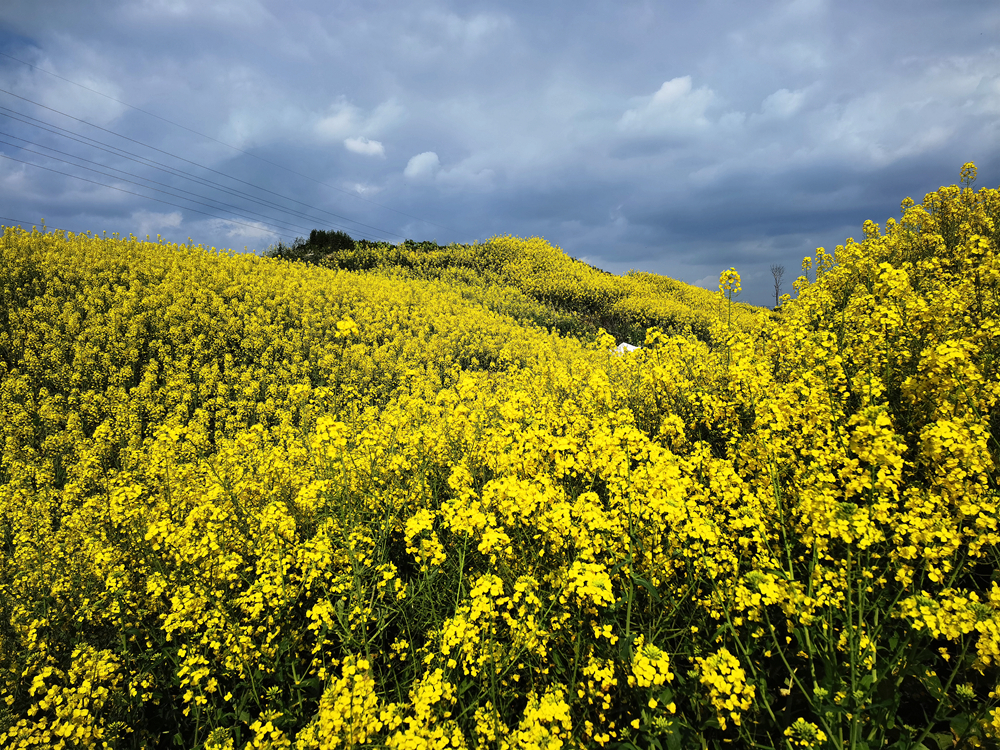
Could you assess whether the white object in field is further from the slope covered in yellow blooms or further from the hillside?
the slope covered in yellow blooms

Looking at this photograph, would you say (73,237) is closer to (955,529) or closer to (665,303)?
(955,529)

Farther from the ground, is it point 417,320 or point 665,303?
point 665,303

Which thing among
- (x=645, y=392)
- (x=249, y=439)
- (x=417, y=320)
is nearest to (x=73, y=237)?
(x=417, y=320)

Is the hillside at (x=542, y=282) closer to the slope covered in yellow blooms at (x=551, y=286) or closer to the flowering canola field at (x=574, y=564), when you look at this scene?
the slope covered in yellow blooms at (x=551, y=286)

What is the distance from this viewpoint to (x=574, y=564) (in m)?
2.46

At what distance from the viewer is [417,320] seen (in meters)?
15.0

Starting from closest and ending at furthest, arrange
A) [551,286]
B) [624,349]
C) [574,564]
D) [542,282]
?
[574,564]
[624,349]
[551,286]
[542,282]

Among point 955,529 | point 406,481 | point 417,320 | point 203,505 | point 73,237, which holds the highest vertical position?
point 73,237

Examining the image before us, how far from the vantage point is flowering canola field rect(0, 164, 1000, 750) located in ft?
7.59

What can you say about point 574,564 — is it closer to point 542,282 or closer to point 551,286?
point 551,286

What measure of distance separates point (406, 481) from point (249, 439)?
1.73 m

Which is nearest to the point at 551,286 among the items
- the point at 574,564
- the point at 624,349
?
the point at 624,349

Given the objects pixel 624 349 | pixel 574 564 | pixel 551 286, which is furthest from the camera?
pixel 551 286

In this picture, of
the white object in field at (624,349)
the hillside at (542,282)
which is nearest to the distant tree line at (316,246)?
the hillside at (542,282)
